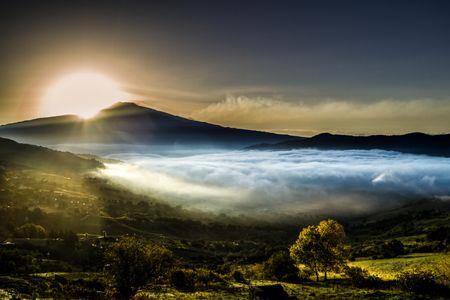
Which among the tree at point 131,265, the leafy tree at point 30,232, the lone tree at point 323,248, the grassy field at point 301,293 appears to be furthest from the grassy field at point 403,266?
the leafy tree at point 30,232

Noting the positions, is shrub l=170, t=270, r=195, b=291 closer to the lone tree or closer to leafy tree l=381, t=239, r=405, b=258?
the lone tree

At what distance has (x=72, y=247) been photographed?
123 meters

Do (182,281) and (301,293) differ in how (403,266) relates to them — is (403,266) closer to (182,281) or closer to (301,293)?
(301,293)

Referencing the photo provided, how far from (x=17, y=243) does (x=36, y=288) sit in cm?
7731

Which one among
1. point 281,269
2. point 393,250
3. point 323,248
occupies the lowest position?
point 393,250

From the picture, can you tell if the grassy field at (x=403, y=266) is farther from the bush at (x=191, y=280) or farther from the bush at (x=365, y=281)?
the bush at (x=191, y=280)

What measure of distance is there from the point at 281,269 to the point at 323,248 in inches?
388

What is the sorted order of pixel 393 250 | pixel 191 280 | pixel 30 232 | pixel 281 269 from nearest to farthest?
pixel 191 280
pixel 281 269
pixel 393 250
pixel 30 232

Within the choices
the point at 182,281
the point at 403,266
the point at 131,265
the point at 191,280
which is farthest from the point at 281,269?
the point at 131,265

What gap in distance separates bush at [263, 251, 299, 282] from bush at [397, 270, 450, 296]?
852 inches

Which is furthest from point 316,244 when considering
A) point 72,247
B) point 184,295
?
point 72,247

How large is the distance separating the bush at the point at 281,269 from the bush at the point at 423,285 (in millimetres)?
21651

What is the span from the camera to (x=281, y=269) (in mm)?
73688

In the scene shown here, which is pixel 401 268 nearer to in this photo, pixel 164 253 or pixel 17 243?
pixel 164 253
